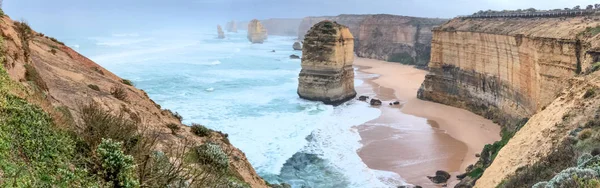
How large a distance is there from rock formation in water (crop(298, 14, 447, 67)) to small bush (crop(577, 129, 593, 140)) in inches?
2412

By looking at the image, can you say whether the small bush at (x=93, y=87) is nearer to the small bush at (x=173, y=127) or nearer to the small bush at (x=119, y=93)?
the small bush at (x=119, y=93)

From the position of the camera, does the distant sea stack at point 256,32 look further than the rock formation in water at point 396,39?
Yes

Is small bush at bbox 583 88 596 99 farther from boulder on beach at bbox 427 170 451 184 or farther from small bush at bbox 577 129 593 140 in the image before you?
boulder on beach at bbox 427 170 451 184

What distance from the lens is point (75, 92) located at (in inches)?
463

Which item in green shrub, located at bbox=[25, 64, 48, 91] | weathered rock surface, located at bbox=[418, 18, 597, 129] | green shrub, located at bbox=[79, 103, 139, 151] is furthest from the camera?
weathered rock surface, located at bbox=[418, 18, 597, 129]

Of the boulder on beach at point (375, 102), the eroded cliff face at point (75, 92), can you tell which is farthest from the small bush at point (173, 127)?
the boulder on beach at point (375, 102)

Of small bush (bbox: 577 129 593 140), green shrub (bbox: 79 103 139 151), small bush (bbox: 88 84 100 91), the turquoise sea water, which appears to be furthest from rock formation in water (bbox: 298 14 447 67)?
green shrub (bbox: 79 103 139 151)

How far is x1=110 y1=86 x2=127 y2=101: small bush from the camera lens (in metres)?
13.2

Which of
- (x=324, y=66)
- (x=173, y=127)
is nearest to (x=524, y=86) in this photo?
(x=324, y=66)

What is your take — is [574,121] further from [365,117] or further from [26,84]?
[365,117]

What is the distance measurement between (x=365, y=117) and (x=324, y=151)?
32.4 feet

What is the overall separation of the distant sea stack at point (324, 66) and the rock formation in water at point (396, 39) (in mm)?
38594

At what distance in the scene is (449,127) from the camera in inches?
1152

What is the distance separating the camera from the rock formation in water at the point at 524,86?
12.9 meters
